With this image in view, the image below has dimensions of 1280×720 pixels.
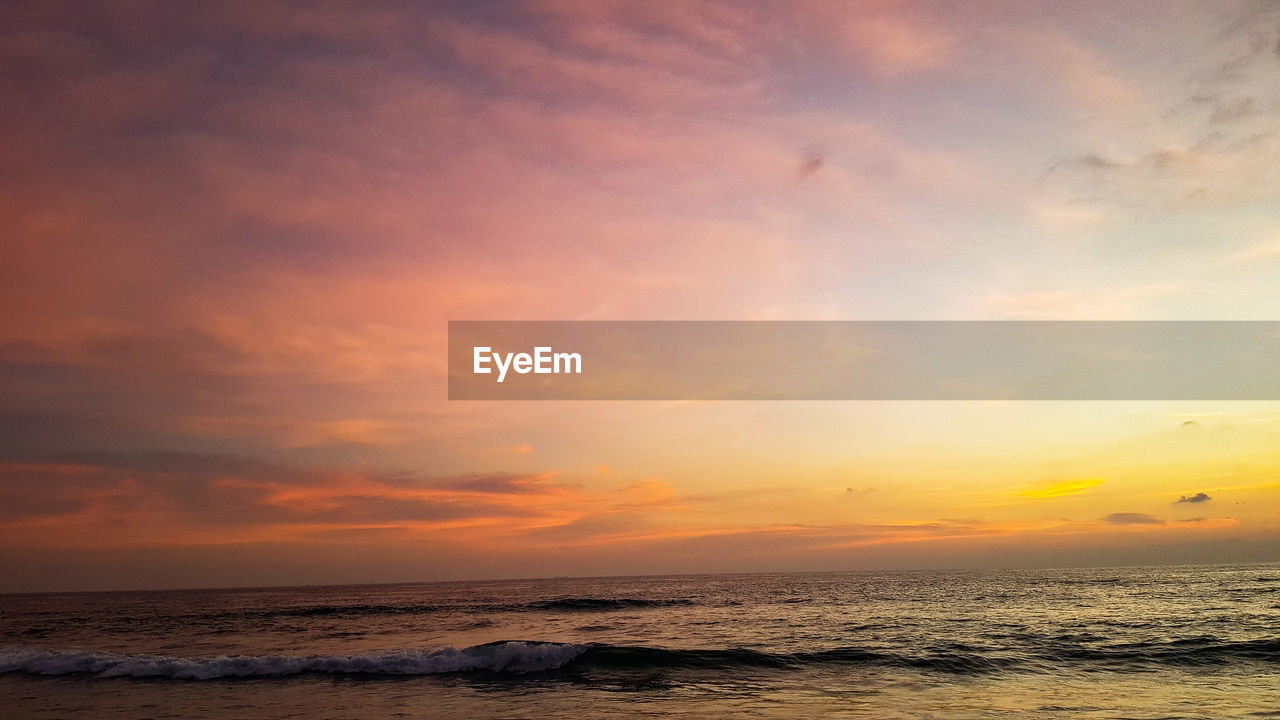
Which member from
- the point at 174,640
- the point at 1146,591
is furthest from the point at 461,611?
the point at 1146,591

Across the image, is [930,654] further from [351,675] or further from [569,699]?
[351,675]

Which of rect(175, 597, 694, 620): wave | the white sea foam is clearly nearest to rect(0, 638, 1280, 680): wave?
the white sea foam

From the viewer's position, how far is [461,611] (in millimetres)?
53781

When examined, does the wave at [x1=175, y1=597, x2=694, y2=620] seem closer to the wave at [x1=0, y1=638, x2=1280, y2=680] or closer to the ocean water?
the ocean water

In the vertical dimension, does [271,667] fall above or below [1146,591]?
above

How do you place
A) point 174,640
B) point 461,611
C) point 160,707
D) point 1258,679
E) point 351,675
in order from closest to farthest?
point 160,707
point 1258,679
point 351,675
point 174,640
point 461,611

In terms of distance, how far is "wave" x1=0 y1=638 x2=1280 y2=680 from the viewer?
931 inches

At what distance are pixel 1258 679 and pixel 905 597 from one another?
37864 mm

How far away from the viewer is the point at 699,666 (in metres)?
24.8

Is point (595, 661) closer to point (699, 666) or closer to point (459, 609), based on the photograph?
point (699, 666)

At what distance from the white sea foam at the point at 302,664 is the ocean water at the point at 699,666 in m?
0.08

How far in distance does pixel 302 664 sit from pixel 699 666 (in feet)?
47.1

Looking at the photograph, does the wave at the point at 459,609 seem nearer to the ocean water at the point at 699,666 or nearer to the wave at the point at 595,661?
the ocean water at the point at 699,666

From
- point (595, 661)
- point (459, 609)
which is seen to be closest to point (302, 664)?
point (595, 661)
